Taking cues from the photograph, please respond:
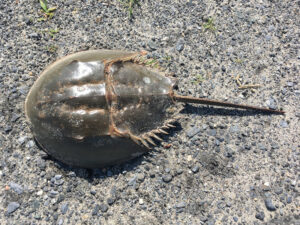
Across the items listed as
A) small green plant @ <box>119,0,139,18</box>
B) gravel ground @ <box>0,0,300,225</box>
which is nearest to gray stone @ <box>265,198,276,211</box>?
gravel ground @ <box>0,0,300,225</box>

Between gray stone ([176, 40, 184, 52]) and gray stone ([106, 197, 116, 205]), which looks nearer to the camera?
gray stone ([106, 197, 116, 205])

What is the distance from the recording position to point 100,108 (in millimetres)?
2512

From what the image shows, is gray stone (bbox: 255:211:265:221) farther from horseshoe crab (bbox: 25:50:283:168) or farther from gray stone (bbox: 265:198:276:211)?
horseshoe crab (bbox: 25:50:283:168)

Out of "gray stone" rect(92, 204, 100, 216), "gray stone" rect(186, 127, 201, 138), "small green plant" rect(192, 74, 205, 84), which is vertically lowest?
"gray stone" rect(92, 204, 100, 216)

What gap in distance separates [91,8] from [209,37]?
1.46 m

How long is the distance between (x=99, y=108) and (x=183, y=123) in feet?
3.45

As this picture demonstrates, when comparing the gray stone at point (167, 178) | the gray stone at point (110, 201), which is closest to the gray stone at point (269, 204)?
the gray stone at point (167, 178)

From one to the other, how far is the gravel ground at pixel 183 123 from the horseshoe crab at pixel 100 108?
11.3 inches

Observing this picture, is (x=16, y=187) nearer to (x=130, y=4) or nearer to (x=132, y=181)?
(x=132, y=181)

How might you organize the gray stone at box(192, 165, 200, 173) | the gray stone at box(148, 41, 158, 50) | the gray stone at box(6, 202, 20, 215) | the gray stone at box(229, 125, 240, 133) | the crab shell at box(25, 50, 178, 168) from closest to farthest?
the crab shell at box(25, 50, 178, 168), the gray stone at box(6, 202, 20, 215), the gray stone at box(192, 165, 200, 173), the gray stone at box(229, 125, 240, 133), the gray stone at box(148, 41, 158, 50)

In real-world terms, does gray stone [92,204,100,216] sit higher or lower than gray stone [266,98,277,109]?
lower

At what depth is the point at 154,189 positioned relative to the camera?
2.98m

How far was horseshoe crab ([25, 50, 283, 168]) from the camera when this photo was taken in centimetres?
250

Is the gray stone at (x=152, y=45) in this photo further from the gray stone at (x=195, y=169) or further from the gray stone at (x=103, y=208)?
the gray stone at (x=103, y=208)
